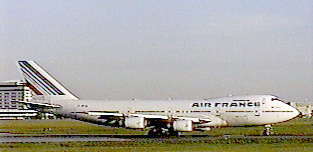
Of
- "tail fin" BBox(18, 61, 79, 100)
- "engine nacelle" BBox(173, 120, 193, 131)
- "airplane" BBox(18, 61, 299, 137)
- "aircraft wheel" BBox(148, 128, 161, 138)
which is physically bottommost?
"aircraft wheel" BBox(148, 128, 161, 138)

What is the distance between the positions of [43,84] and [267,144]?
2666 centimetres

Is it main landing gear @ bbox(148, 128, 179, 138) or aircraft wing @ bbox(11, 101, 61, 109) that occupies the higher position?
aircraft wing @ bbox(11, 101, 61, 109)

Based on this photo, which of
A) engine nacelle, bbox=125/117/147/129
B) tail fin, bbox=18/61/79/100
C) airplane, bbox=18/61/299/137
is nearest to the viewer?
→ engine nacelle, bbox=125/117/147/129

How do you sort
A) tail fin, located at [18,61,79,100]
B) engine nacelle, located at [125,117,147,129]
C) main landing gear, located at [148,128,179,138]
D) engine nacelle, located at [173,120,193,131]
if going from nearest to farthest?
engine nacelle, located at [173,120,193,131]
engine nacelle, located at [125,117,147,129]
main landing gear, located at [148,128,179,138]
tail fin, located at [18,61,79,100]

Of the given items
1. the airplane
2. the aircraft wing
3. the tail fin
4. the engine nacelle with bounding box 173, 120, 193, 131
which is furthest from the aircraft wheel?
the aircraft wing

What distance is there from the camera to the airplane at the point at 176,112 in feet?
149

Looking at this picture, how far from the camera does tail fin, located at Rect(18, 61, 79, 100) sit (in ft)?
168

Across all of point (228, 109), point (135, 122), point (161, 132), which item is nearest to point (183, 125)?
point (161, 132)

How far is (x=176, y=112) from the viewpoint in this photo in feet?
156

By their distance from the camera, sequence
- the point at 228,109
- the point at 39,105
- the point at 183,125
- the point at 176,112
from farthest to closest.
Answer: the point at 39,105, the point at 176,112, the point at 228,109, the point at 183,125

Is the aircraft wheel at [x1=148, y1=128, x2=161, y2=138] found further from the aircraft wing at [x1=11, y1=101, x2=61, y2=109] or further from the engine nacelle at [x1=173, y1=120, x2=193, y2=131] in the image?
the aircraft wing at [x1=11, y1=101, x2=61, y2=109]

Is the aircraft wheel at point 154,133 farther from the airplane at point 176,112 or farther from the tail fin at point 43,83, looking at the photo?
the tail fin at point 43,83

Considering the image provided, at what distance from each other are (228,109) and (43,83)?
760 inches

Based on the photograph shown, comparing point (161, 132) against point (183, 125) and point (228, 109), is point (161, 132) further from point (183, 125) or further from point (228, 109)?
point (228, 109)
